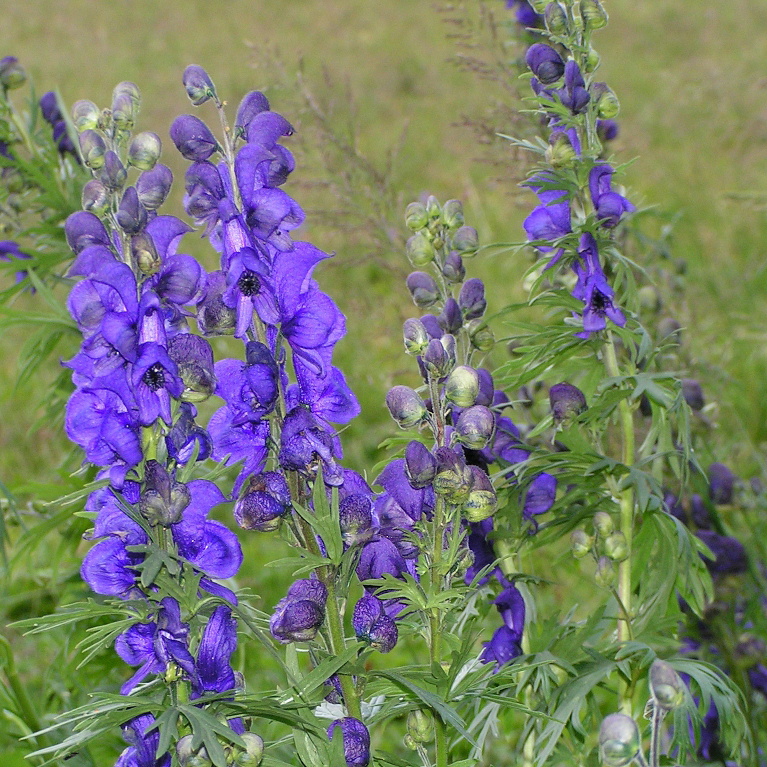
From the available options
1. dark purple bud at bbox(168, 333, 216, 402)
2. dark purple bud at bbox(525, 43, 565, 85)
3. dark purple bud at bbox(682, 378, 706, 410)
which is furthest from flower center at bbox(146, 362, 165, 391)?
dark purple bud at bbox(682, 378, 706, 410)

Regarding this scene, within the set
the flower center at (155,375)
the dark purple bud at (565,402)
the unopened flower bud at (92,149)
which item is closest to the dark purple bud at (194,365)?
the flower center at (155,375)

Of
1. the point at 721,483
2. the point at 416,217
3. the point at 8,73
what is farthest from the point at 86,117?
the point at 721,483

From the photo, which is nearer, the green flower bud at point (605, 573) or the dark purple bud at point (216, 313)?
the dark purple bud at point (216, 313)

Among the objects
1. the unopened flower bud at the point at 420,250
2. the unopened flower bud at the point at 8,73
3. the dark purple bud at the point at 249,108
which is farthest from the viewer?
the unopened flower bud at the point at 8,73

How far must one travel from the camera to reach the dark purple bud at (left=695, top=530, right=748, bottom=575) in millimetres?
1839

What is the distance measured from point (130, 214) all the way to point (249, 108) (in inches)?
8.3

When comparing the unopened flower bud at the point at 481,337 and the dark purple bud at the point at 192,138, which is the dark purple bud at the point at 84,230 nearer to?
the dark purple bud at the point at 192,138

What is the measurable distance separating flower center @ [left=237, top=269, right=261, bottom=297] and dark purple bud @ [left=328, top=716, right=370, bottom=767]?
455 millimetres

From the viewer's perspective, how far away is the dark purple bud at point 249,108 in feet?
3.79

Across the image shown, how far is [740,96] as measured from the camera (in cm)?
604

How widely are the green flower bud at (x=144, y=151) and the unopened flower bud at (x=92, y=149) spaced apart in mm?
32

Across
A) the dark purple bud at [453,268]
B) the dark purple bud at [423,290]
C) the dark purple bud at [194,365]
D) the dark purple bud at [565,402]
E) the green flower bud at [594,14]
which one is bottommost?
the dark purple bud at [565,402]

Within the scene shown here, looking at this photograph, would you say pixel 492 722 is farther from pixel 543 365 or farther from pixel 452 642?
pixel 543 365

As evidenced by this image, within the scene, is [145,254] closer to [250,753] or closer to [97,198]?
[97,198]
